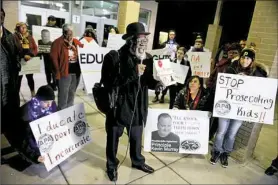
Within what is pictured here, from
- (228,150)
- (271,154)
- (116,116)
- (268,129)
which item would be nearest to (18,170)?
(116,116)

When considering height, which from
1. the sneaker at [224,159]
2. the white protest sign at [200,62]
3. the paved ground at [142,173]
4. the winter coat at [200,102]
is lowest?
the paved ground at [142,173]

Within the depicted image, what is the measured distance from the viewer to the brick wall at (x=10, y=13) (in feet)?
20.0

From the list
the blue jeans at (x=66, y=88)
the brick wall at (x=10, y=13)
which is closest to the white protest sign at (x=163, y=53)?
the blue jeans at (x=66, y=88)

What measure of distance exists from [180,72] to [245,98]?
4.11 feet

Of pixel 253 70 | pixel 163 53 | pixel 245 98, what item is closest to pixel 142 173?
pixel 245 98

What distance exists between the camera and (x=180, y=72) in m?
3.74

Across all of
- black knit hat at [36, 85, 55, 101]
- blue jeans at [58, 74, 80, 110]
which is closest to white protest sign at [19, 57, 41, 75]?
blue jeans at [58, 74, 80, 110]

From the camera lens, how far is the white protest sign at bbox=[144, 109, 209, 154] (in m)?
2.86

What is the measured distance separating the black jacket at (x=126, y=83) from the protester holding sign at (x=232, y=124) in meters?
1.15

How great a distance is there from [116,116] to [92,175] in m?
0.81

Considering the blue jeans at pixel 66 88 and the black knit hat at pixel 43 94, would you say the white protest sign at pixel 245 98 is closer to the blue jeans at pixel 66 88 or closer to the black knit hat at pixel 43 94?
the black knit hat at pixel 43 94

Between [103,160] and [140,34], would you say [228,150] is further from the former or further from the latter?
[140,34]

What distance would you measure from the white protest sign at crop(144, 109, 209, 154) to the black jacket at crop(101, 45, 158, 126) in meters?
0.47

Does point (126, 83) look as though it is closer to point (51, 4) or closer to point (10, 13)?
point (10, 13)
